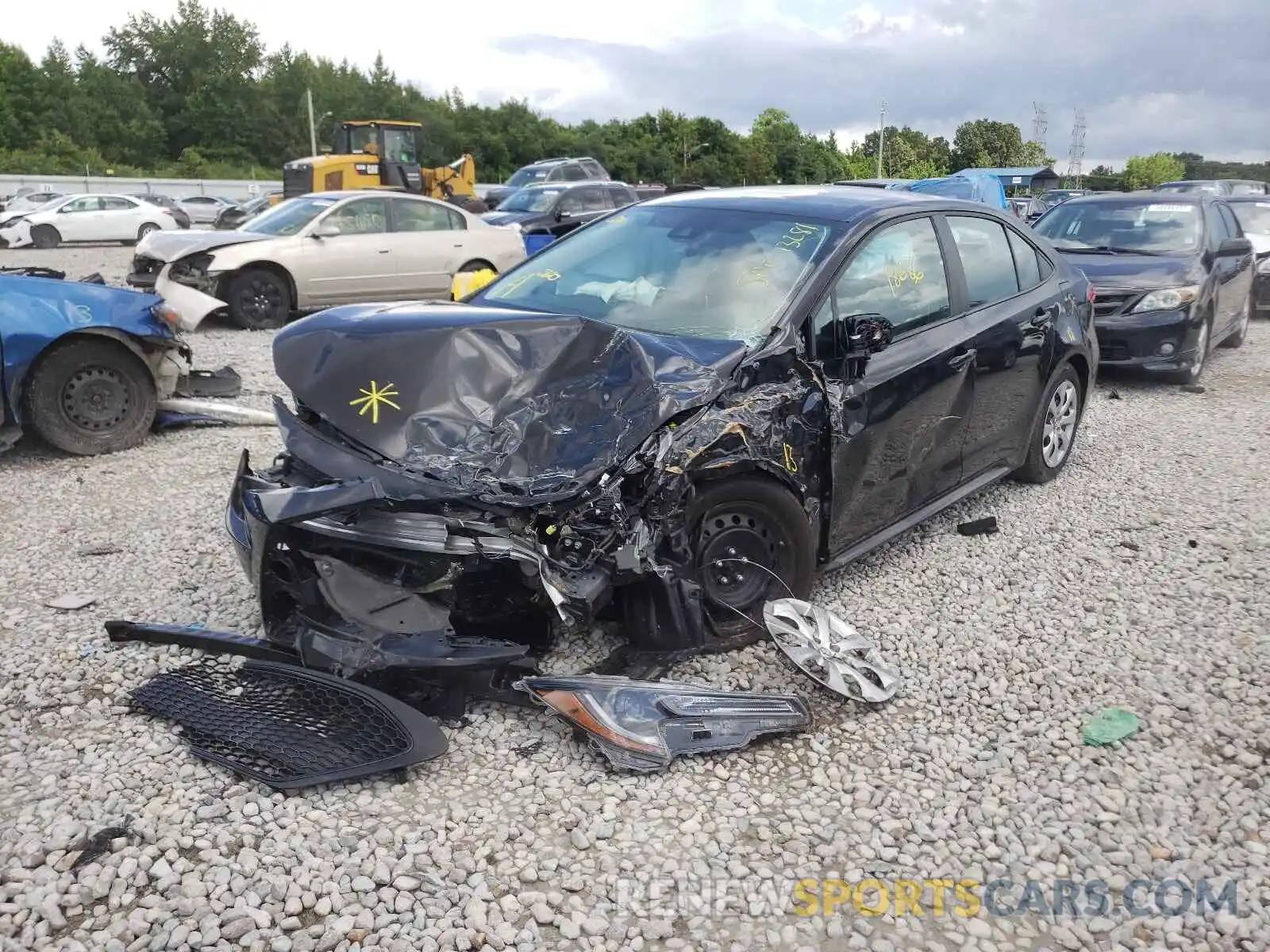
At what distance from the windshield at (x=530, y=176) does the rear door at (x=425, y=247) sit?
43.2 ft

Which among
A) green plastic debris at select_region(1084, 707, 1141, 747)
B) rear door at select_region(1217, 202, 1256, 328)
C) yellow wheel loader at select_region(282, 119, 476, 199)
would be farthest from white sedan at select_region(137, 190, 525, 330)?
yellow wheel loader at select_region(282, 119, 476, 199)

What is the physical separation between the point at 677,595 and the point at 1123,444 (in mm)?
5178

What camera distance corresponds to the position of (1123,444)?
723 cm

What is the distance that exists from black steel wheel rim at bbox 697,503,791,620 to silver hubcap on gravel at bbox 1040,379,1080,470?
2.81 m

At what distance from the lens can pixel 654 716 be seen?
10.5ft

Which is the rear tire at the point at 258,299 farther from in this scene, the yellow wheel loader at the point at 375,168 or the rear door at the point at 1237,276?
the yellow wheel loader at the point at 375,168

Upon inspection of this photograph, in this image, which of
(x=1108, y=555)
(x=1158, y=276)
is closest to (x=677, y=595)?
(x=1108, y=555)

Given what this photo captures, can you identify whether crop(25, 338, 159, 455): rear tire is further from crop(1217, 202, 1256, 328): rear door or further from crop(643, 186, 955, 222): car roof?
crop(1217, 202, 1256, 328): rear door

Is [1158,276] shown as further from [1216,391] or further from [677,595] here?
[677,595]

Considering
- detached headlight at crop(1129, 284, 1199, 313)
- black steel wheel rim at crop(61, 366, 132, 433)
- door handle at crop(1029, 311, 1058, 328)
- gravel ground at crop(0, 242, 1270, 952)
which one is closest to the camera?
gravel ground at crop(0, 242, 1270, 952)

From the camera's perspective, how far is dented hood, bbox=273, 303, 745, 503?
10.9 ft

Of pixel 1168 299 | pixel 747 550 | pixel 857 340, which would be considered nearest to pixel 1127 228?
pixel 1168 299

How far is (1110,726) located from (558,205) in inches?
603

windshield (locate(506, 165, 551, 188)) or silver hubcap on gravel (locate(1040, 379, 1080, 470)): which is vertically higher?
windshield (locate(506, 165, 551, 188))
